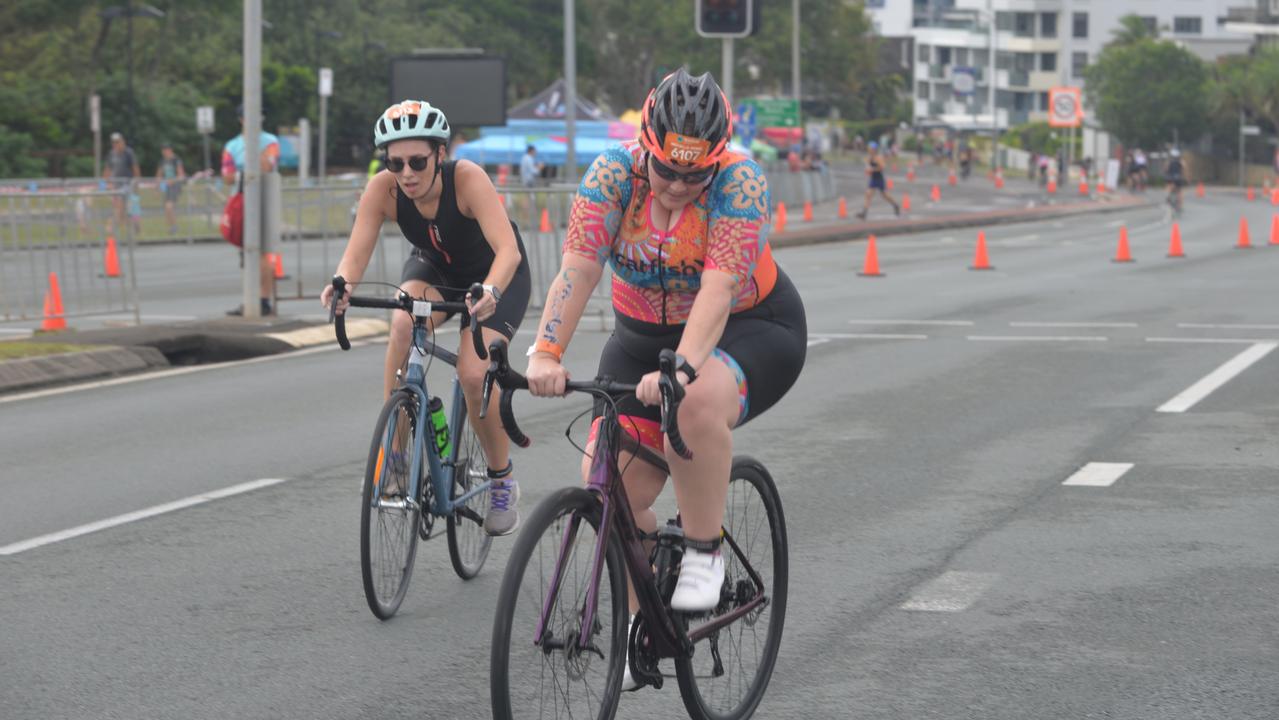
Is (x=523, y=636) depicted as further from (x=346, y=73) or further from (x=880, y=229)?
(x=346, y=73)

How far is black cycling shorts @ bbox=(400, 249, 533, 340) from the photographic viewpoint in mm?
7312

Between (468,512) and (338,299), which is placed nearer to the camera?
(338,299)

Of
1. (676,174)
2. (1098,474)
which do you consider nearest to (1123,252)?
(1098,474)

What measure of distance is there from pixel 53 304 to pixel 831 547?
11.0m

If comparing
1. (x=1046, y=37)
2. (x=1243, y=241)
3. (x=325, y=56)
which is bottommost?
(x=1243, y=241)

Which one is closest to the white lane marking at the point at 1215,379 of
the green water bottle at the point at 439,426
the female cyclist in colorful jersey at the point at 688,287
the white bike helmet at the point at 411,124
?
the green water bottle at the point at 439,426

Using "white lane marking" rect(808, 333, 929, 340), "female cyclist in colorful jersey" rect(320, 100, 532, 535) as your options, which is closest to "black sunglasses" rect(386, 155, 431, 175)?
"female cyclist in colorful jersey" rect(320, 100, 532, 535)

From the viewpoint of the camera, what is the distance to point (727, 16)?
82.8ft

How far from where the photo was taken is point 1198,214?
5288cm

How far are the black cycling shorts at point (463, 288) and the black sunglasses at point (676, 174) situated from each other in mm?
2442

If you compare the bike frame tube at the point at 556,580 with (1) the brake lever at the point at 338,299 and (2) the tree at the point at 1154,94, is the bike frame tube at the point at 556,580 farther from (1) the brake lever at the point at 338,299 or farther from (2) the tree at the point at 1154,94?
(2) the tree at the point at 1154,94

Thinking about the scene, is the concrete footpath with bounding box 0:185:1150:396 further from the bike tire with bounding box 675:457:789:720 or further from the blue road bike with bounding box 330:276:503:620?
the bike tire with bounding box 675:457:789:720

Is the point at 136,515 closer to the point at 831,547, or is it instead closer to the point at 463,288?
the point at 463,288

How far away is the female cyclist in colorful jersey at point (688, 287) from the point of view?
480cm
